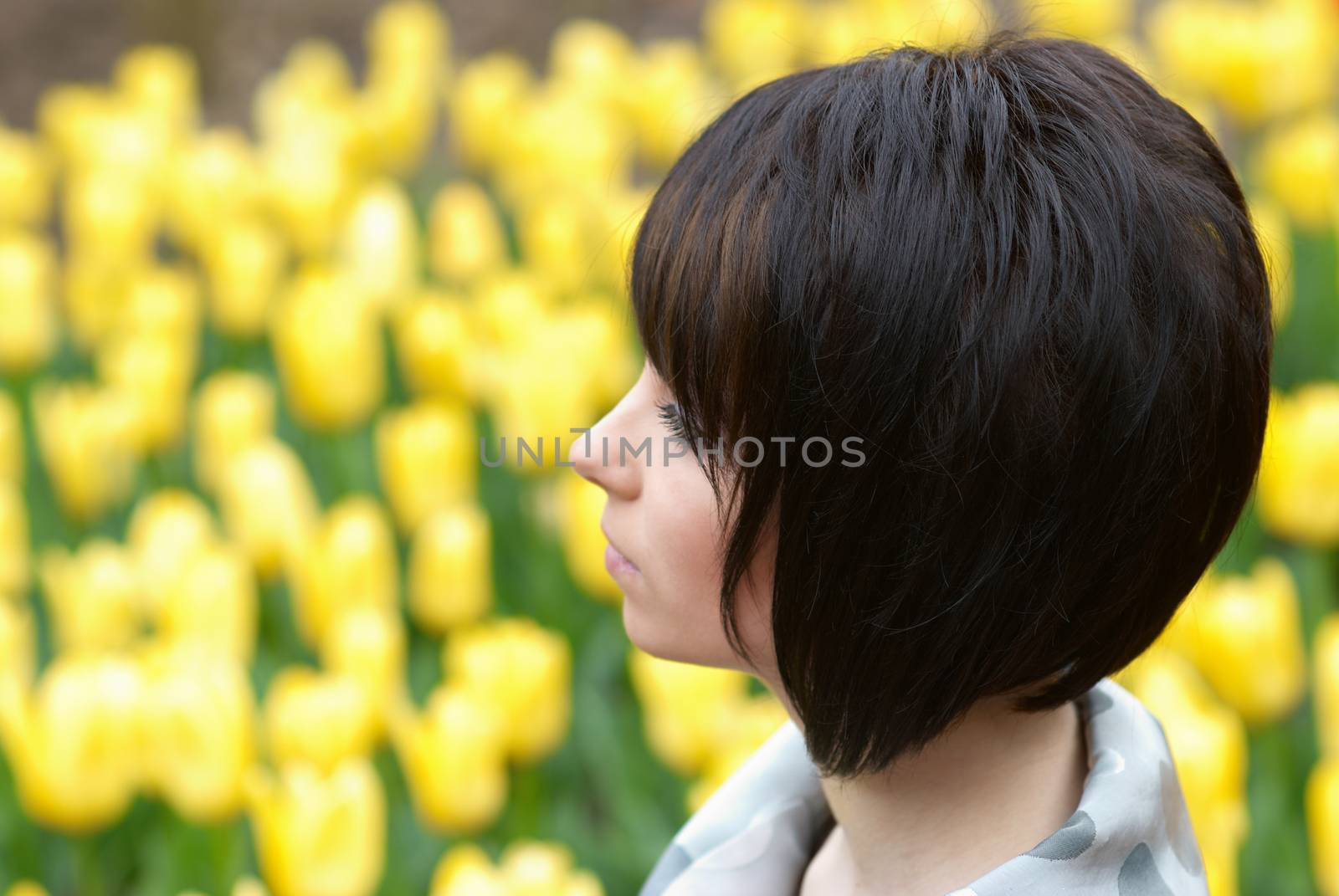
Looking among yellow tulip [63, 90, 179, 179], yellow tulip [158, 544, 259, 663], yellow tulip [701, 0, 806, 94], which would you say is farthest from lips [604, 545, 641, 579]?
yellow tulip [701, 0, 806, 94]

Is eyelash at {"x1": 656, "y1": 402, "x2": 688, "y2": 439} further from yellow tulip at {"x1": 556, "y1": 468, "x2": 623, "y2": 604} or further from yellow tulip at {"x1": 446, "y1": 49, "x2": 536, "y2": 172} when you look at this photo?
yellow tulip at {"x1": 446, "y1": 49, "x2": 536, "y2": 172}

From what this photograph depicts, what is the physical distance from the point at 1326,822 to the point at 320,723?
1006 mm

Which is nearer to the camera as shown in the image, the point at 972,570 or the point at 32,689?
the point at 972,570

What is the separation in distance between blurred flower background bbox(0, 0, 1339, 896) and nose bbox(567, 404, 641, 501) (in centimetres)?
38

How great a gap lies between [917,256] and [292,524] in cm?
136

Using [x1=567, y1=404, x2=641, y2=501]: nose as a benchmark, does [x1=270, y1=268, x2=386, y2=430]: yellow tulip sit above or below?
below

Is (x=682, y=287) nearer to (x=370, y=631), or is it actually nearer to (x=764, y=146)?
(x=764, y=146)

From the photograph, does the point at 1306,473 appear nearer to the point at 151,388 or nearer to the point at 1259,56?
the point at 1259,56

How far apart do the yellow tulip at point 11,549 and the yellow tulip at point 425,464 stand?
498 millimetres

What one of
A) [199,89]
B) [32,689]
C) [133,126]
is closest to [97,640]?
[32,689]

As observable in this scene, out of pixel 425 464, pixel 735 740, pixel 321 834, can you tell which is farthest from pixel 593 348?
pixel 321 834

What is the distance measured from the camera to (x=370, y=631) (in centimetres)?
171

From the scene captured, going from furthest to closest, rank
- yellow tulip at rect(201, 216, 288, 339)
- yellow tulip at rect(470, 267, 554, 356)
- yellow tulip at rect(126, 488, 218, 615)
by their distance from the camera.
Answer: yellow tulip at rect(201, 216, 288, 339) → yellow tulip at rect(470, 267, 554, 356) → yellow tulip at rect(126, 488, 218, 615)

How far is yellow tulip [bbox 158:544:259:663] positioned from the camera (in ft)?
5.80
